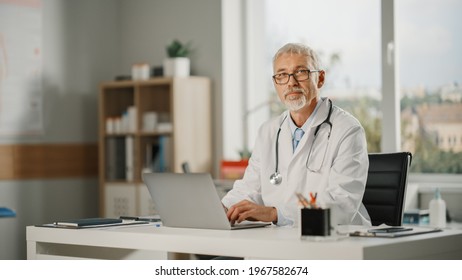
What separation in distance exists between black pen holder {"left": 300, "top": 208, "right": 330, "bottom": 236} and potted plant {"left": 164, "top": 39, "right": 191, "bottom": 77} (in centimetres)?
347

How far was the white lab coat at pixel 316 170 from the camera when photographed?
2.78 meters

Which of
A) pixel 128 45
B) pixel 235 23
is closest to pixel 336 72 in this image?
pixel 235 23

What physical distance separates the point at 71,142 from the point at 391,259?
14.0ft

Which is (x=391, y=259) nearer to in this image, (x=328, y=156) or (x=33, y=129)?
(x=328, y=156)

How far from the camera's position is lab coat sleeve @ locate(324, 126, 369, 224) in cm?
272

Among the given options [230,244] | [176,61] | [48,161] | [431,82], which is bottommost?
[230,244]

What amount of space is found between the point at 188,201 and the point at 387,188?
3.08 feet

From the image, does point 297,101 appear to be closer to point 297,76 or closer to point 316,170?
point 297,76

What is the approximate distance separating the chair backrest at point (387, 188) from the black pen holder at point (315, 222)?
0.95 meters

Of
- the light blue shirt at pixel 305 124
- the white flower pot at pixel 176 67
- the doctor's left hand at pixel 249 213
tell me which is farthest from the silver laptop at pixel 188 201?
the white flower pot at pixel 176 67

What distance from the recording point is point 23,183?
570 cm

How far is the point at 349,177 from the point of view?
2.81m

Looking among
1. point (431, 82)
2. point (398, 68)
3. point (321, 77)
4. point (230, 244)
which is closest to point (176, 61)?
point (398, 68)

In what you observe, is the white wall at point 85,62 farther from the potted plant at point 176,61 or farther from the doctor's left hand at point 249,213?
the doctor's left hand at point 249,213
